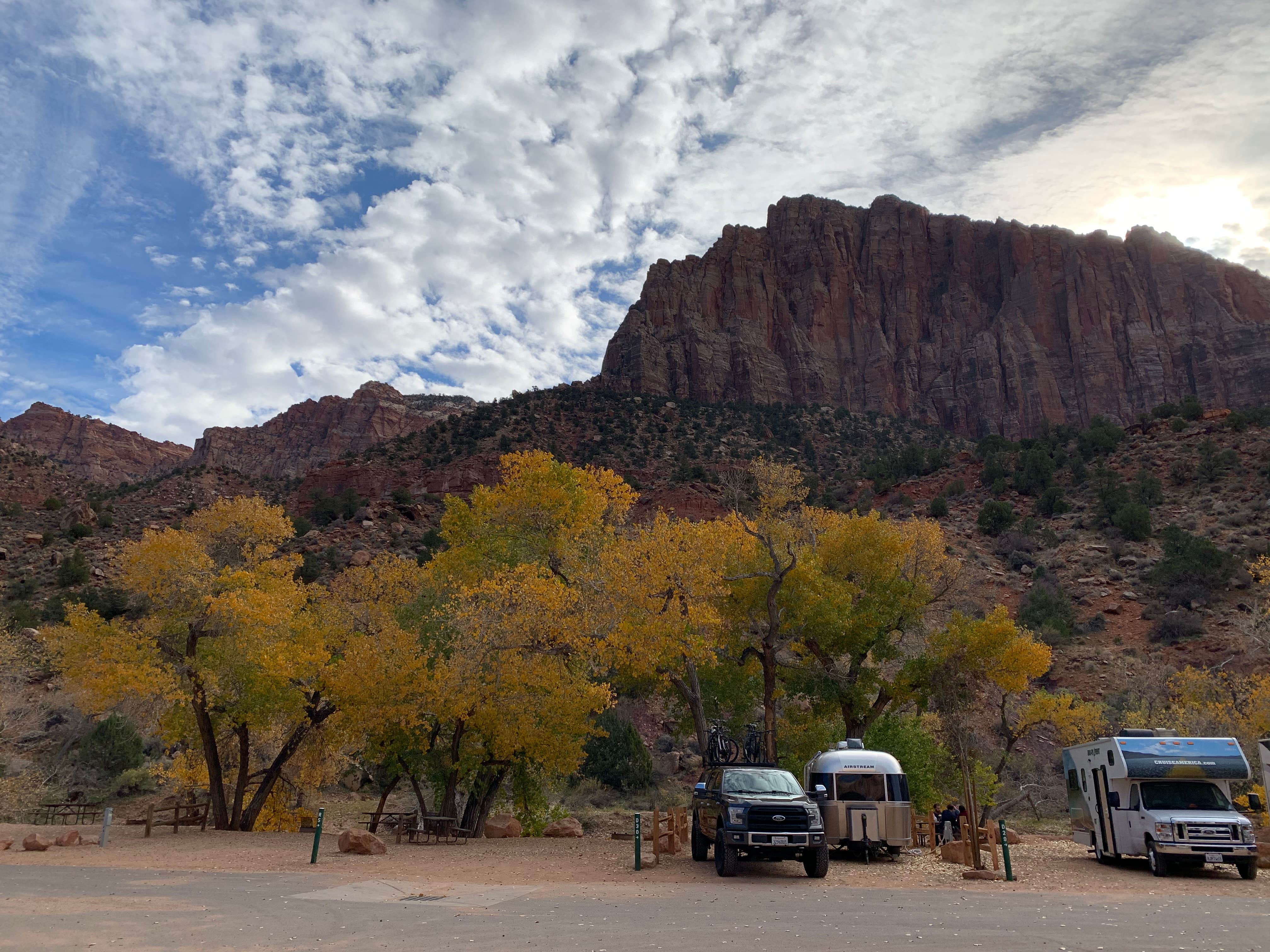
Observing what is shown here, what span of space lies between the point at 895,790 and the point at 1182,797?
17.8 ft

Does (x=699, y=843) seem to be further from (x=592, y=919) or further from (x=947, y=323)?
(x=947, y=323)

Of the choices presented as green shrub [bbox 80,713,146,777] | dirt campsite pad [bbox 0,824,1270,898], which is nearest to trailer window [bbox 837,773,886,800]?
dirt campsite pad [bbox 0,824,1270,898]

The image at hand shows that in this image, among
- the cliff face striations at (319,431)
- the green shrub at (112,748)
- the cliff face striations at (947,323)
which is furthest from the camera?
the cliff face striations at (319,431)

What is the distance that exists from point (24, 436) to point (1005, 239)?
18936cm

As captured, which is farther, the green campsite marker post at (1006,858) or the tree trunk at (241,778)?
the tree trunk at (241,778)

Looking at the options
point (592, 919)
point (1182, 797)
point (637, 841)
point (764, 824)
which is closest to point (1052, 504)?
point (1182, 797)

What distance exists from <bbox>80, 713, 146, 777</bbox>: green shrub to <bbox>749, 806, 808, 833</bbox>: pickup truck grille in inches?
1296

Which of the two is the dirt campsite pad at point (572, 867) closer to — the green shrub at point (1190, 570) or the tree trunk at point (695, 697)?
the tree trunk at point (695, 697)

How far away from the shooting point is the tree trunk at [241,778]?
23.7 metres

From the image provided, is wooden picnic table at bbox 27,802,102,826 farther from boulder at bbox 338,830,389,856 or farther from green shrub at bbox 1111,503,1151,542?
green shrub at bbox 1111,503,1151,542

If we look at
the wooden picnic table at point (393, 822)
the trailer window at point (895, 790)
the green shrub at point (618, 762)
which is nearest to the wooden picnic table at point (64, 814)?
the wooden picnic table at point (393, 822)

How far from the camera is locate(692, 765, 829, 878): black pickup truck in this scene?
14086 millimetres

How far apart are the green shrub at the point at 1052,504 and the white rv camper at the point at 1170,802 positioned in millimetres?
44046

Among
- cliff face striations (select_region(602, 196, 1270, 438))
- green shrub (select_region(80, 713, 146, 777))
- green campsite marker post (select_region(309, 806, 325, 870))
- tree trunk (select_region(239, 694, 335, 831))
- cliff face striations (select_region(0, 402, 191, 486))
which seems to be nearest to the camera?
green campsite marker post (select_region(309, 806, 325, 870))
